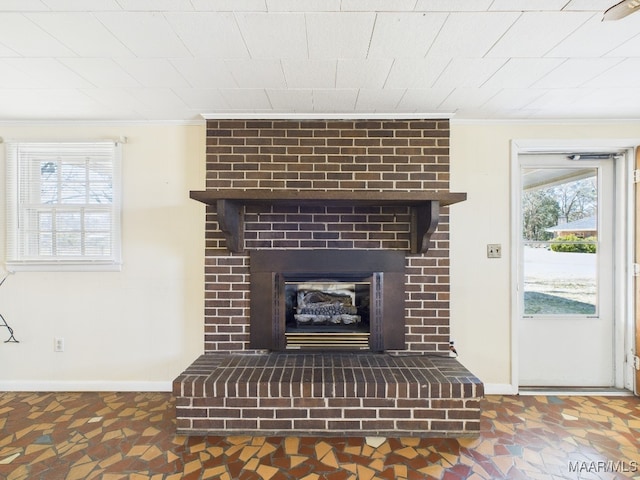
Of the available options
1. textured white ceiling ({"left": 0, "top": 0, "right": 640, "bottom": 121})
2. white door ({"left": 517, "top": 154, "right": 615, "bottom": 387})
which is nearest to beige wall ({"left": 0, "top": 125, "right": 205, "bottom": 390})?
textured white ceiling ({"left": 0, "top": 0, "right": 640, "bottom": 121})

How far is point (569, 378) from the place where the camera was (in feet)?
8.63

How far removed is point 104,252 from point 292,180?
1635 mm

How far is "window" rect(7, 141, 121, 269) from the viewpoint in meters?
2.56

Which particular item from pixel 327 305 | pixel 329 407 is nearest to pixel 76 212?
pixel 327 305

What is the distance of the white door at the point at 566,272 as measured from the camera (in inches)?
104

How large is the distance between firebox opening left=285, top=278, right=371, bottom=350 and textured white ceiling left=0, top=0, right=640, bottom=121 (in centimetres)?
133

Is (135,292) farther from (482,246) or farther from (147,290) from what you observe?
(482,246)

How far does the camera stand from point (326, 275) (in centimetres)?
246

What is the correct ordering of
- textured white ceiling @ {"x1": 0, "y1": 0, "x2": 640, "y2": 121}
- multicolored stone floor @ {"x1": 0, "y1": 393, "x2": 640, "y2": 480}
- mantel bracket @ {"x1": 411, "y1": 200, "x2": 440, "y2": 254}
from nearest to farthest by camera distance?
textured white ceiling @ {"x1": 0, "y1": 0, "x2": 640, "y2": 121} → multicolored stone floor @ {"x1": 0, "y1": 393, "x2": 640, "y2": 480} → mantel bracket @ {"x1": 411, "y1": 200, "x2": 440, "y2": 254}

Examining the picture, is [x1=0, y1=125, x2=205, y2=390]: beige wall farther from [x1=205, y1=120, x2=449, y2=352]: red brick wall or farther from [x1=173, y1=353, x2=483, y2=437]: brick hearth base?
[x1=173, y1=353, x2=483, y2=437]: brick hearth base

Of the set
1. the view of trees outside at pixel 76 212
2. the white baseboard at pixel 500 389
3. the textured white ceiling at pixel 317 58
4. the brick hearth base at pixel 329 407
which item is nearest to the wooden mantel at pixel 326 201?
the textured white ceiling at pixel 317 58

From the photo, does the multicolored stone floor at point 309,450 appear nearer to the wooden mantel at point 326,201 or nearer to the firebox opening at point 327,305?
the firebox opening at point 327,305

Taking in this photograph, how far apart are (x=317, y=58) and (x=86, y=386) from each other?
2994 millimetres

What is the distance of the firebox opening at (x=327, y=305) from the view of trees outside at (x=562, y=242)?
56.3 inches
